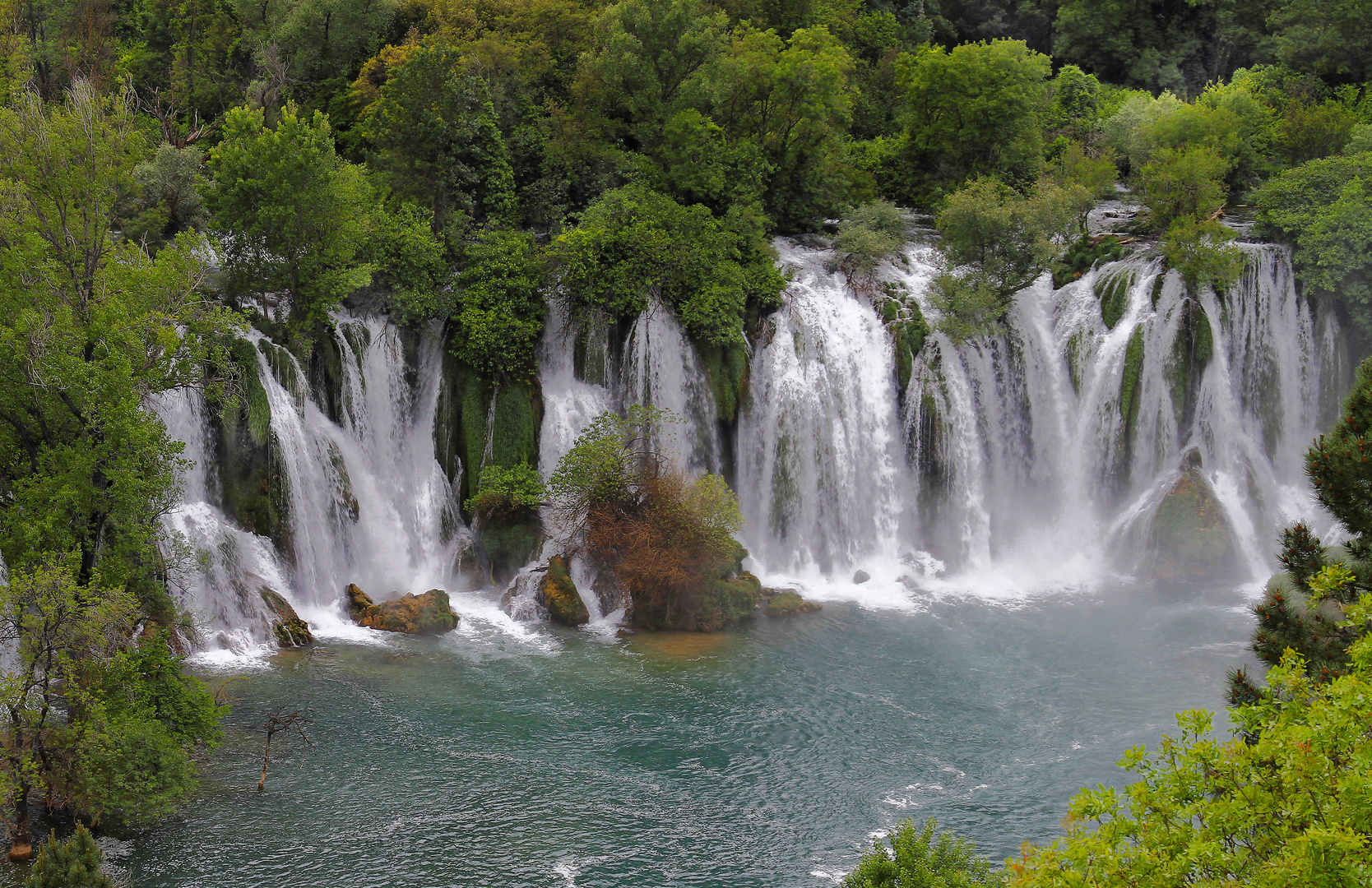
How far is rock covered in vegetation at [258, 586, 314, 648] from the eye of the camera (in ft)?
86.0

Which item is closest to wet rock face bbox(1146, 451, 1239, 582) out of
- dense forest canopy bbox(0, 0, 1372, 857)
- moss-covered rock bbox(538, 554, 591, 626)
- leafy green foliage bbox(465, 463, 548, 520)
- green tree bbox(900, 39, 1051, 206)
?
dense forest canopy bbox(0, 0, 1372, 857)

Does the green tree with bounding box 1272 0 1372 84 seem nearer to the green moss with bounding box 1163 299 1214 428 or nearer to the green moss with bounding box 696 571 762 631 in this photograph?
the green moss with bounding box 1163 299 1214 428

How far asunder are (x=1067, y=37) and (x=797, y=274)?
3170 centimetres

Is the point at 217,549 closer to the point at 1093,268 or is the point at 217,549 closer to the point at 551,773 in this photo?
the point at 551,773

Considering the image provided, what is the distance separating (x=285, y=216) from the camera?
29.7m

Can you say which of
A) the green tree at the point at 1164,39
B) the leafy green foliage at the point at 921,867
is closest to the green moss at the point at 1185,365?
the leafy green foliage at the point at 921,867

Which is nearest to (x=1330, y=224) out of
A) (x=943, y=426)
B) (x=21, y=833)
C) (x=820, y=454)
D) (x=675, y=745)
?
(x=943, y=426)

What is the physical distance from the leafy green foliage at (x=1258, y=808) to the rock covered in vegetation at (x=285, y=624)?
2085 centimetres

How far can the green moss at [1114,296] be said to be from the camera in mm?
36500

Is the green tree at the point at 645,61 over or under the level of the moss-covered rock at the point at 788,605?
over

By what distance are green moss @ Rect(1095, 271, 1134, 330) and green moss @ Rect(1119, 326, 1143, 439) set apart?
1100 mm

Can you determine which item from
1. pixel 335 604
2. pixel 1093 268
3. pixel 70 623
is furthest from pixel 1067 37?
pixel 70 623

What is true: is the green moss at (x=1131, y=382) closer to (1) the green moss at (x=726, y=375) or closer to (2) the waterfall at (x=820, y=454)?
(2) the waterfall at (x=820, y=454)

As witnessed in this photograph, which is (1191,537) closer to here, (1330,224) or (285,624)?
(1330,224)
